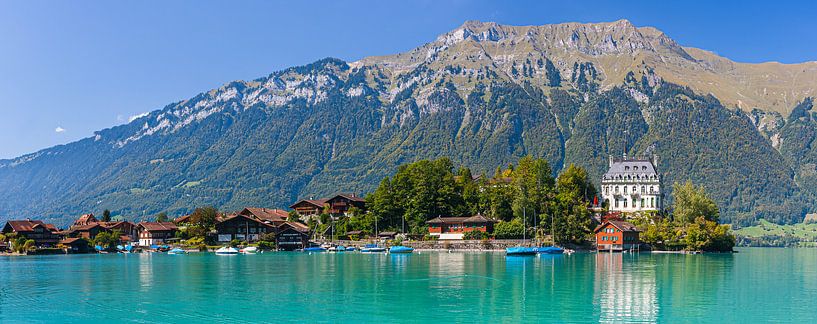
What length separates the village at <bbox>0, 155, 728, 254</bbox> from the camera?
13175 centimetres

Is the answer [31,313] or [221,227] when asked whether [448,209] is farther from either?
[31,313]

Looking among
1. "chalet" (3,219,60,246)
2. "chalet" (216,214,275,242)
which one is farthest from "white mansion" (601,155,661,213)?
"chalet" (3,219,60,246)

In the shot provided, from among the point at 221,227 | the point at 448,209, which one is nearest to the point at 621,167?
the point at 448,209

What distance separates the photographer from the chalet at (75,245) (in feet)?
481

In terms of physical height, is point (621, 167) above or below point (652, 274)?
above

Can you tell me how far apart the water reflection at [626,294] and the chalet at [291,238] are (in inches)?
3103

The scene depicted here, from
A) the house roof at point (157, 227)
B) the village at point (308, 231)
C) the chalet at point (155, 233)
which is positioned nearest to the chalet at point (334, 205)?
the village at point (308, 231)

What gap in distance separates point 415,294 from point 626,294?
16.0 m

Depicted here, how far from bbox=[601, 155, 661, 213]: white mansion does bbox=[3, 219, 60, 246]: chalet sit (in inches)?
4544

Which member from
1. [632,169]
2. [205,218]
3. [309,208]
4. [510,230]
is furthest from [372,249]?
[632,169]

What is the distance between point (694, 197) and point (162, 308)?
10615 cm

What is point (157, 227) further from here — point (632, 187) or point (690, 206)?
point (690, 206)

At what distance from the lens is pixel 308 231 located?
154875mm

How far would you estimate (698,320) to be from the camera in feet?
142
